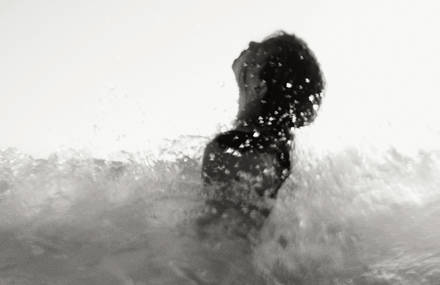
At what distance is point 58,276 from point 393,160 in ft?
13.7

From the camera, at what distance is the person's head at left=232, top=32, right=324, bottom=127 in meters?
3.05

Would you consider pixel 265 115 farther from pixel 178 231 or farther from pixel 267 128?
pixel 178 231

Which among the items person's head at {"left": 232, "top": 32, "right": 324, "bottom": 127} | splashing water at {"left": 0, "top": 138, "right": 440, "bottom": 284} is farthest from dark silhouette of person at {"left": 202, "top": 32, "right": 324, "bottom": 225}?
splashing water at {"left": 0, "top": 138, "right": 440, "bottom": 284}

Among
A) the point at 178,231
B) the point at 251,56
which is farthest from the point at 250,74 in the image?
the point at 178,231

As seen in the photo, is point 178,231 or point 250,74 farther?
point 178,231

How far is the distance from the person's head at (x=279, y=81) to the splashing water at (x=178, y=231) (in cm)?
64

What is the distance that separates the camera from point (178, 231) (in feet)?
11.0

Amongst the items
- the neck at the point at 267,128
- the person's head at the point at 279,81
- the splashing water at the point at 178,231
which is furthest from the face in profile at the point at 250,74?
the splashing water at the point at 178,231

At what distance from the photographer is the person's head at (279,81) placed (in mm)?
3047

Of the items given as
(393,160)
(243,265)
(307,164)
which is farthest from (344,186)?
(243,265)

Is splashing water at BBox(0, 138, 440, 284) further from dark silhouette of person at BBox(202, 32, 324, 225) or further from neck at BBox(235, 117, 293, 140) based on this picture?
neck at BBox(235, 117, 293, 140)

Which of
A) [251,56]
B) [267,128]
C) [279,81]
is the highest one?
[251,56]

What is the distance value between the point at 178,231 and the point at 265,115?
103 cm

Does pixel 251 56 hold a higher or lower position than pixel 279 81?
higher
